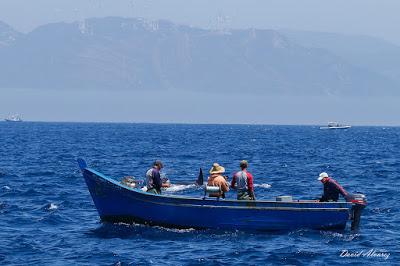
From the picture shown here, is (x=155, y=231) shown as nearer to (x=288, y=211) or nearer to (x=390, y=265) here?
(x=288, y=211)

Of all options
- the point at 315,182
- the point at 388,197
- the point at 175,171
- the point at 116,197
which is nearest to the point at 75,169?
the point at 175,171

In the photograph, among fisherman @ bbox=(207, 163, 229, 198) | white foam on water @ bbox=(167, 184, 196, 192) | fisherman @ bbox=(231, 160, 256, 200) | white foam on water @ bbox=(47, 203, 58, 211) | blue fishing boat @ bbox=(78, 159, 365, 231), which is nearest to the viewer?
blue fishing boat @ bbox=(78, 159, 365, 231)

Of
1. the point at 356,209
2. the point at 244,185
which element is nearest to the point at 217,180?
the point at 244,185

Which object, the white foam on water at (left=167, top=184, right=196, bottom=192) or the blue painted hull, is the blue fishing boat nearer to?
the blue painted hull

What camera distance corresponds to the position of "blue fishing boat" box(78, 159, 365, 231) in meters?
27.4

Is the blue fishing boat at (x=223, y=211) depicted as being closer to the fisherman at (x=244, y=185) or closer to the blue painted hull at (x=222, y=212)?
the blue painted hull at (x=222, y=212)


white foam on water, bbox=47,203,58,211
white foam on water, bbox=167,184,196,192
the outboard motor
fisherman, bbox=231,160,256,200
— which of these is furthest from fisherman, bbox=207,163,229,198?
white foam on water, bbox=167,184,196,192

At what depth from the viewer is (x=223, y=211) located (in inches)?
1082

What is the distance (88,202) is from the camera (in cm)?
3516

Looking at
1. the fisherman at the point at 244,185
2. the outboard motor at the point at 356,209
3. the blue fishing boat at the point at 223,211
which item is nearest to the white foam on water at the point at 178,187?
the blue fishing boat at the point at 223,211

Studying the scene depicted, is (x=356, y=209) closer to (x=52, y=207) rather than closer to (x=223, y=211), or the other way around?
(x=223, y=211)

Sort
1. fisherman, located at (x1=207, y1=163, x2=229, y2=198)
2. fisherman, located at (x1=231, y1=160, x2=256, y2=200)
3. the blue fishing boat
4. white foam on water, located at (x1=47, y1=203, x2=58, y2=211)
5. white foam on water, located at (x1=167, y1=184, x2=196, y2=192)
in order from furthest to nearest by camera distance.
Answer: white foam on water, located at (x1=167, y1=184, x2=196, y2=192), white foam on water, located at (x1=47, y1=203, x2=58, y2=211), fisherman, located at (x1=207, y1=163, x2=229, y2=198), fisherman, located at (x1=231, y1=160, x2=256, y2=200), the blue fishing boat

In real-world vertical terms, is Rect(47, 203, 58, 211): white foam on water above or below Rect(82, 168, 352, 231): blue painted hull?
below

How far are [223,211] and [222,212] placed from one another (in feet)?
0.16
